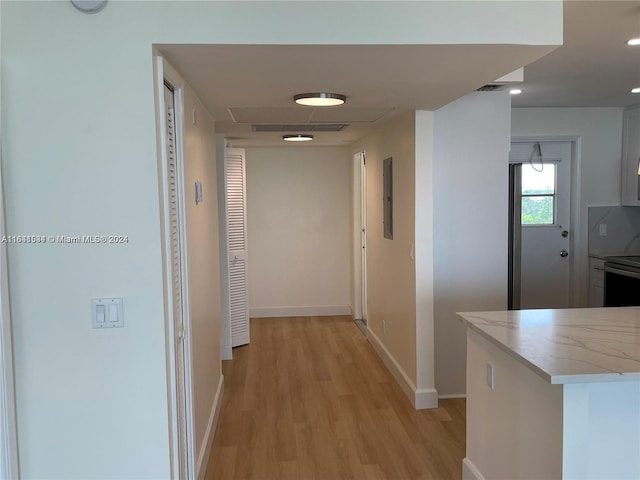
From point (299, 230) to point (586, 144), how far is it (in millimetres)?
3354

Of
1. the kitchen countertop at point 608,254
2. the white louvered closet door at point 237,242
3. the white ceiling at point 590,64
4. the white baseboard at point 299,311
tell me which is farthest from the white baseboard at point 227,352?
the kitchen countertop at point 608,254

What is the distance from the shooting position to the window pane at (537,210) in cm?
529

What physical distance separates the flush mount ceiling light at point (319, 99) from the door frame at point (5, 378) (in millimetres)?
1575

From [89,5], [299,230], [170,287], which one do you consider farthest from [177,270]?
[299,230]

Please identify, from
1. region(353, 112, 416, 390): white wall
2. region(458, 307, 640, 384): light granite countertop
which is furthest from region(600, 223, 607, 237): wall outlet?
region(458, 307, 640, 384): light granite countertop

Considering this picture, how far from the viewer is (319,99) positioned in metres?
2.85

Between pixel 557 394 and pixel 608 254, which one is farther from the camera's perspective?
pixel 608 254

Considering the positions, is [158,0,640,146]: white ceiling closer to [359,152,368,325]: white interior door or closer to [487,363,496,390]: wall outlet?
[487,363,496,390]: wall outlet

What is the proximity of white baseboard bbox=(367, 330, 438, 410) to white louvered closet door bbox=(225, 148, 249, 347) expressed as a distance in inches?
60.8

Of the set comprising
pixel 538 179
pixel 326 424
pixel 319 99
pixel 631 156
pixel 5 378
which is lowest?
pixel 326 424

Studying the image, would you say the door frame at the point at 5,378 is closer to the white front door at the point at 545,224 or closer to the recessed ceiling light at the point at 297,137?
the recessed ceiling light at the point at 297,137

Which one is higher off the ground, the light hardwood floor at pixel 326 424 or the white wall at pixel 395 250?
the white wall at pixel 395 250

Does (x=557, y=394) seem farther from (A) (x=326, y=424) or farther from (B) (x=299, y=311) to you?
(B) (x=299, y=311)

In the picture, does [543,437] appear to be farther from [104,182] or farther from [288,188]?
[288,188]
